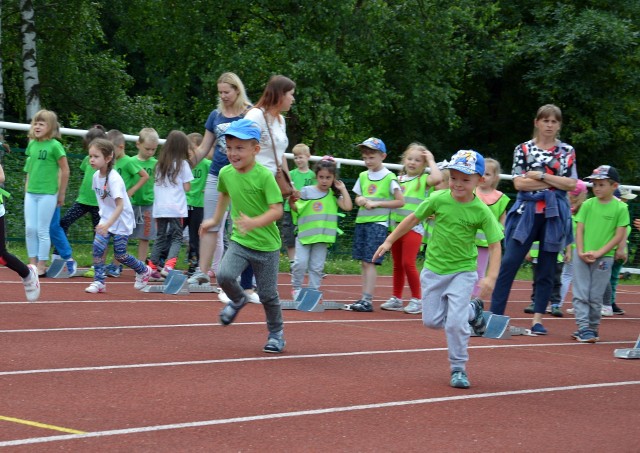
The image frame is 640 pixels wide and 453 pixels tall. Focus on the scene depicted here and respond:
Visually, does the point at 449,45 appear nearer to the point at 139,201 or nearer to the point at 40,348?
the point at 139,201

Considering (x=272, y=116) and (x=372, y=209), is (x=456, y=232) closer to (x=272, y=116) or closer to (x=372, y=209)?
(x=272, y=116)

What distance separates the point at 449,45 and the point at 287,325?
78.1ft

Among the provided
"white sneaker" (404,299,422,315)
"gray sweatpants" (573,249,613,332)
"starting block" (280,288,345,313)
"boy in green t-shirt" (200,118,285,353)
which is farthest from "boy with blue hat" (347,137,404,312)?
"boy in green t-shirt" (200,118,285,353)

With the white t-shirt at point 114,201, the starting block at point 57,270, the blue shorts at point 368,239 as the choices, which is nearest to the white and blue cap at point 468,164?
the blue shorts at point 368,239

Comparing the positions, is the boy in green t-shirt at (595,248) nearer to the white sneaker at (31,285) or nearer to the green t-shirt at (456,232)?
the green t-shirt at (456,232)

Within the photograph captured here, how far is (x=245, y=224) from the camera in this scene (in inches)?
317

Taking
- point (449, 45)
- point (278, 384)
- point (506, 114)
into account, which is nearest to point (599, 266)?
point (278, 384)

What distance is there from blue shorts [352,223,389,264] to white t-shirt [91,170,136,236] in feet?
8.20

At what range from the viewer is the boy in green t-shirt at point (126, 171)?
45.2 feet

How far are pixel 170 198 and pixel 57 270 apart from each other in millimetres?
1590

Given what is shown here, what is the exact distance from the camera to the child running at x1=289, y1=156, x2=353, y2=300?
1196 centimetres

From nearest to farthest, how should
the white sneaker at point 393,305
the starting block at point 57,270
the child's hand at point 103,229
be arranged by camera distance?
the child's hand at point 103,229, the white sneaker at point 393,305, the starting block at point 57,270

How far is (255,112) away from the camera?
1001 centimetres

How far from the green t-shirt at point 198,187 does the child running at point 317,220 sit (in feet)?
8.12
